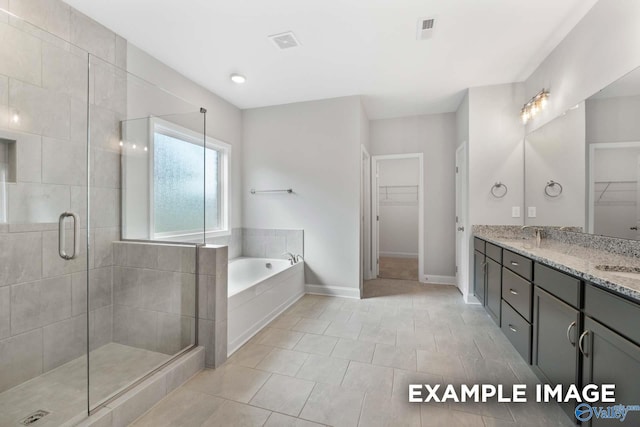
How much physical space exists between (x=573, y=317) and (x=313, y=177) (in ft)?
9.58

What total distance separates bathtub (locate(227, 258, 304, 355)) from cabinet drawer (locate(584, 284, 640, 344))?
2.23m

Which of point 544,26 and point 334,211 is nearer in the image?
point 544,26

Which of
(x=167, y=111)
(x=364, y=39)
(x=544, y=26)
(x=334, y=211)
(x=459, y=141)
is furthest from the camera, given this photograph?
(x=459, y=141)

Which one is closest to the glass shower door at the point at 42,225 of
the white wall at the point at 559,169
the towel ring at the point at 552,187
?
the white wall at the point at 559,169

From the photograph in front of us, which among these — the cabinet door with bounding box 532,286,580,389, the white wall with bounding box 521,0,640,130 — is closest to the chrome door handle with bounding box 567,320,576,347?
the cabinet door with bounding box 532,286,580,389

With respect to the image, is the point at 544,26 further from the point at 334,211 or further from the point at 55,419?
the point at 55,419

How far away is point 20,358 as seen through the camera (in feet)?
A: 5.70

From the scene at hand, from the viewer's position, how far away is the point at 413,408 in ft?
5.16

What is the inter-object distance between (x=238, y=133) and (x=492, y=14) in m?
3.21

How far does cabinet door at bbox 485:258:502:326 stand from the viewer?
8.05ft

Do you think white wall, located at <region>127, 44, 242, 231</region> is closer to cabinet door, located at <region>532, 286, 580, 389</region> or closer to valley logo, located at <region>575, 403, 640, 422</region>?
cabinet door, located at <region>532, 286, 580, 389</region>

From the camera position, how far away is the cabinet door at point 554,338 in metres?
1.37

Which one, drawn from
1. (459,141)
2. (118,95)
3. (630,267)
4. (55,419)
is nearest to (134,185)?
(118,95)

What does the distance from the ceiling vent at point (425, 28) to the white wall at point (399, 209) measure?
429 cm
